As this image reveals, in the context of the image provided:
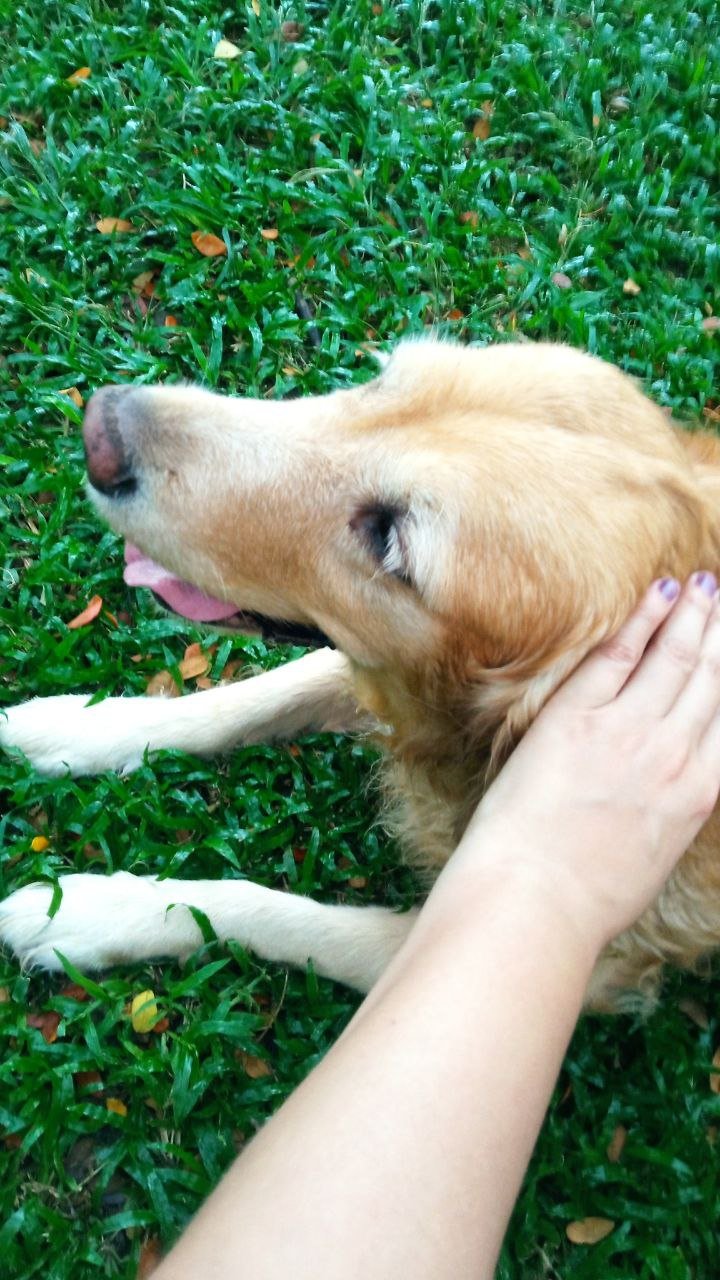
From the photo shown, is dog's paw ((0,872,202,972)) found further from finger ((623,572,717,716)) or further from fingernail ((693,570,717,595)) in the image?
fingernail ((693,570,717,595))

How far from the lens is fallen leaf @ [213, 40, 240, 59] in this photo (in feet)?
17.4

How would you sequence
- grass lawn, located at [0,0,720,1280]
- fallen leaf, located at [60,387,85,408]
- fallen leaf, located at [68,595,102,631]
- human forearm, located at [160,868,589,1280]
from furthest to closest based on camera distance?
fallen leaf, located at [60,387,85,408]
fallen leaf, located at [68,595,102,631]
grass lawn, located at [0,0,720,1280]
human forearm, located at [160,868,589,1280]

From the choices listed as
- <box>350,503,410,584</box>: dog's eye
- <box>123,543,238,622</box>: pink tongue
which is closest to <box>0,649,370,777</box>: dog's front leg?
<box>123,543,238,622</box>: pink tongue

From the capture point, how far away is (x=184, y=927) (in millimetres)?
3363

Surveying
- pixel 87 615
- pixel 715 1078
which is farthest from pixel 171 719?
pixel 715 1078

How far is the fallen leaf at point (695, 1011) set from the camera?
3730 millimetres

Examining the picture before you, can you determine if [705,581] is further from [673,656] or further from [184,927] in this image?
[184,927]

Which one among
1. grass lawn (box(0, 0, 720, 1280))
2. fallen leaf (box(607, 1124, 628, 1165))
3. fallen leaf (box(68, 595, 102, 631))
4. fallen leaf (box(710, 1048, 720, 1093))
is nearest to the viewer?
grass lawn (box(0, 0, 720, 1280))

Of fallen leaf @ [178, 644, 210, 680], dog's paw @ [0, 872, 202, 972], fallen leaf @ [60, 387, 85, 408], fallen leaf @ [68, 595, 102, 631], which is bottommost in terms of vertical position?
dog's paw @ [0, 872, 202, 972]

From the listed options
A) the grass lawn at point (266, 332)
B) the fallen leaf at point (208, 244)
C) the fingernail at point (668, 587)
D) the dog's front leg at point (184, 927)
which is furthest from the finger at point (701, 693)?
the fallen leaf at point (208, 244)

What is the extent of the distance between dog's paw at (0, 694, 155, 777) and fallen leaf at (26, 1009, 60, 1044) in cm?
88

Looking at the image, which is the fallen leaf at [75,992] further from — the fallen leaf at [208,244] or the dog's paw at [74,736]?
the fallen leaf at [208,244]

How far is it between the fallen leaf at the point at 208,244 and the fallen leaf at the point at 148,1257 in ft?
14.0

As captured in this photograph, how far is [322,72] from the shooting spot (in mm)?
5375
